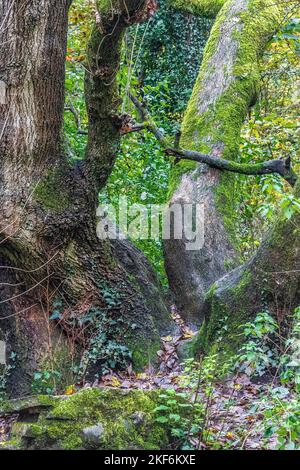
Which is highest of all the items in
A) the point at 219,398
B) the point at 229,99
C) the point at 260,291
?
the point at 229,99

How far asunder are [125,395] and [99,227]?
2.84 metres

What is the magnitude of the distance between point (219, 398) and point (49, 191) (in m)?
2.54

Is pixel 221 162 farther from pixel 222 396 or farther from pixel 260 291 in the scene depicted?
A: pixel 222 396

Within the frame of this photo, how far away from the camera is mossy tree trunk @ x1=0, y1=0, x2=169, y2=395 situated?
19.4ft

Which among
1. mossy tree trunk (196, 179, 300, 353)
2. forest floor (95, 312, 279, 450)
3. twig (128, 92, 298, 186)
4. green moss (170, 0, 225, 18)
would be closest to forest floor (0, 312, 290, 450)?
forest floor (95, 312, 279, 450)

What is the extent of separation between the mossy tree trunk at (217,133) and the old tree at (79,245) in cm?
3

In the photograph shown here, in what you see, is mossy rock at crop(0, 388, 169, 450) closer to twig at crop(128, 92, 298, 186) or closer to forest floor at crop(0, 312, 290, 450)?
forest floor at crop(0, 312, 290, 450)

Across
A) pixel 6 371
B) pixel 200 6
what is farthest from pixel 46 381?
pixel 200 6

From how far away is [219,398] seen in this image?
5.09 m

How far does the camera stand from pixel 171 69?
43.3 feet

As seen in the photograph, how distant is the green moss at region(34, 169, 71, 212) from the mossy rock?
Result: 7.76 ft

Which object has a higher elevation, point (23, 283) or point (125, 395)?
point (23, 283)
